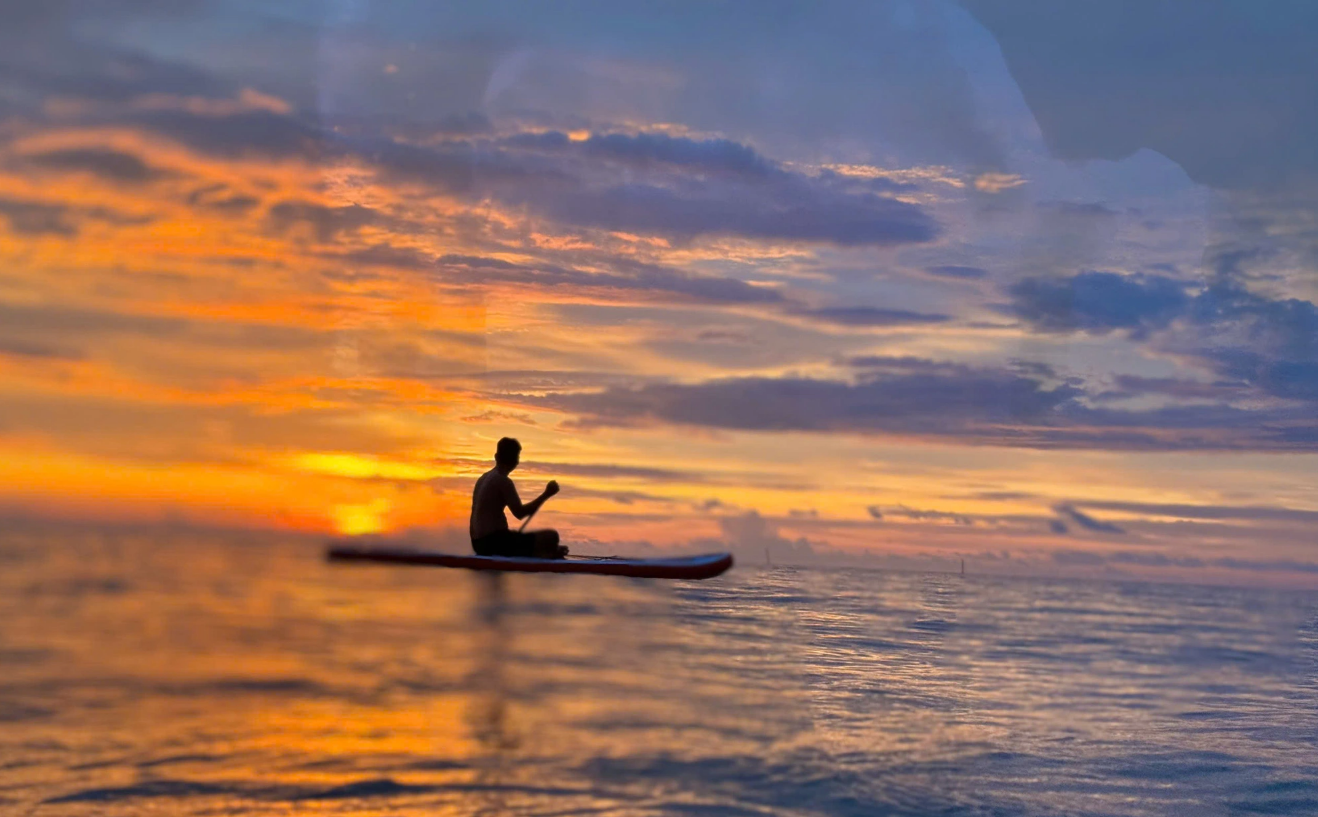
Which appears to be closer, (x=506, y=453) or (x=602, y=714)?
(x=602, y=714)

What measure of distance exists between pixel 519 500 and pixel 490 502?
0.39 m

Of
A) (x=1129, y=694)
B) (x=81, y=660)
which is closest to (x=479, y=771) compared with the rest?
(x=81, y=660)

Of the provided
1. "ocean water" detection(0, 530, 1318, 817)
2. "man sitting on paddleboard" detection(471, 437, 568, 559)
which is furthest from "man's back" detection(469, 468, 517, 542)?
"ocean water" detection(0, 530, 1318, 817)

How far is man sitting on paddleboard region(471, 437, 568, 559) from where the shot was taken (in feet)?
47.4

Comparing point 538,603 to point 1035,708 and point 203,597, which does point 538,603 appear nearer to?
point 1035,708

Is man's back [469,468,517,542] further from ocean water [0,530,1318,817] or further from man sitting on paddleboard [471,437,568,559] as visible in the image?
ocean water [0,530,1318,817]

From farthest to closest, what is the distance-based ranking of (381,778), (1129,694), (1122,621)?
1. (1122,621)
2. (1129,694)
3. (381,778)

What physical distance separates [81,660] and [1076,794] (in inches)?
378

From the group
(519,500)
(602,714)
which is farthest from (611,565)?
(602,714)

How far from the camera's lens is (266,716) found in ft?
29.5

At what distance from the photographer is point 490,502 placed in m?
14.5

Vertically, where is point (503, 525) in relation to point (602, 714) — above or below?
above

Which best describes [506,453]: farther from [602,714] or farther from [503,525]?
[602,714]

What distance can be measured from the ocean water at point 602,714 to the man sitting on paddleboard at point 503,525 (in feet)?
1.88
